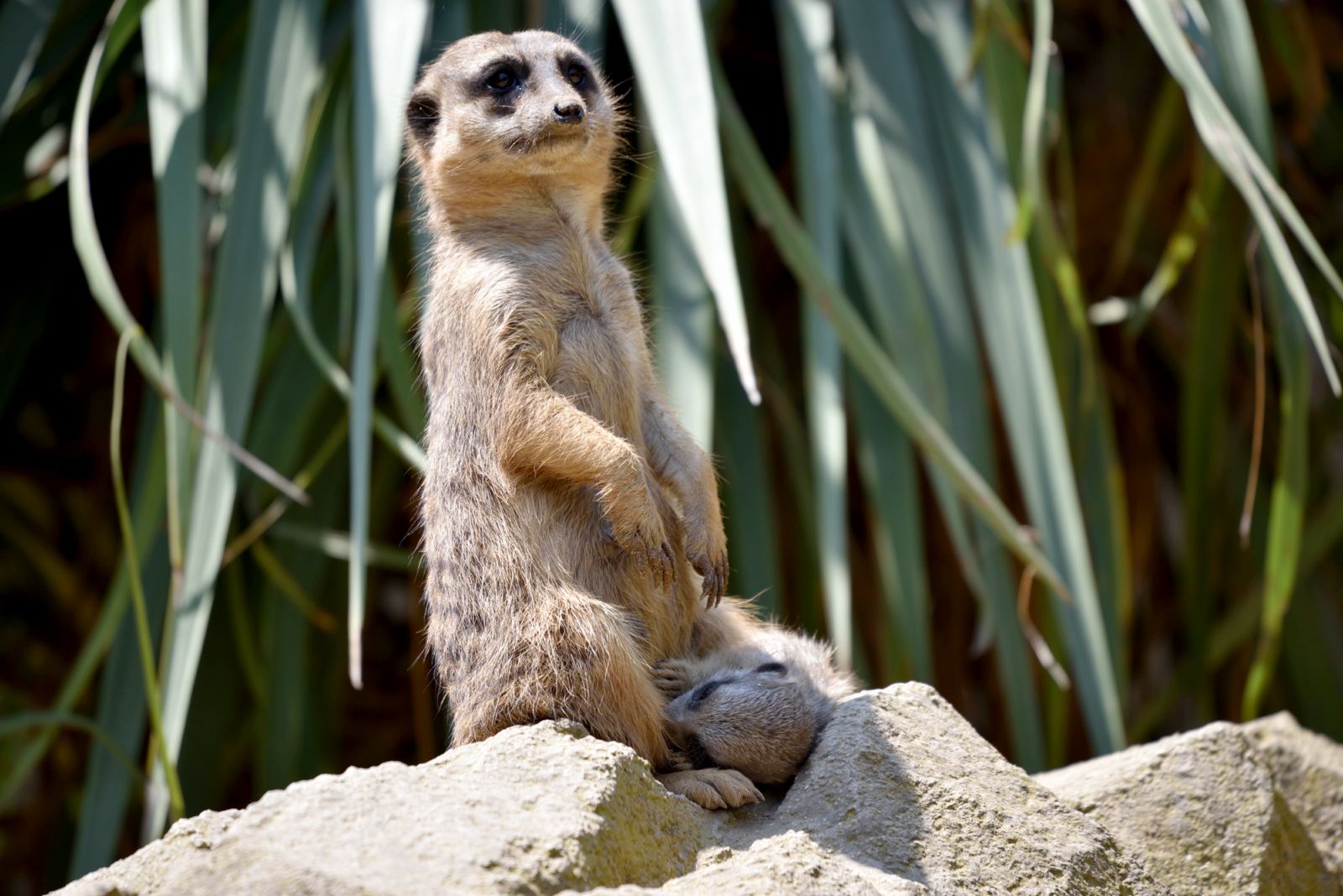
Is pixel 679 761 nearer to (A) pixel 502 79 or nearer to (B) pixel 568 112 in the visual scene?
(B) pixel 568 112

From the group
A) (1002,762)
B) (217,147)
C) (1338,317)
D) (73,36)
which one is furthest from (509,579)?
(1338,317)

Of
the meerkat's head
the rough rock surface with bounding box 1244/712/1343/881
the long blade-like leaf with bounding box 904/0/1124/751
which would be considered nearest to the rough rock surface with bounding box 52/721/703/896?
the meerkat's head

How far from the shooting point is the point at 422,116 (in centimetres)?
274

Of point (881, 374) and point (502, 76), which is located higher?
point (502, 76)

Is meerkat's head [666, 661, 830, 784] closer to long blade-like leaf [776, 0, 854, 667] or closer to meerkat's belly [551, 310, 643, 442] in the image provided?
meerkat's belly [551, 310, 643, 442]

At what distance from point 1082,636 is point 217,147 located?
Answer: 2.28 m

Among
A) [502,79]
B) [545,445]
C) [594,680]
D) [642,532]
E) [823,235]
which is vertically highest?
[502,79]

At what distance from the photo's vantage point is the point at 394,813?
1646 mm

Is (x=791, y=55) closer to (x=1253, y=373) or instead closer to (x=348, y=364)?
(x=348, y=364)

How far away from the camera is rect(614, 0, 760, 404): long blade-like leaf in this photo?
2518mm

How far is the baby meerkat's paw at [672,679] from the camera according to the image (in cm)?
231

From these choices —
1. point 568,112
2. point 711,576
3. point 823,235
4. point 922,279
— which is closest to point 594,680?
point 711,576

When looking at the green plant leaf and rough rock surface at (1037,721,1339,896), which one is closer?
rough rock surface at (1037,721,1339,896)

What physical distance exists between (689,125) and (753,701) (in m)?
1.12
